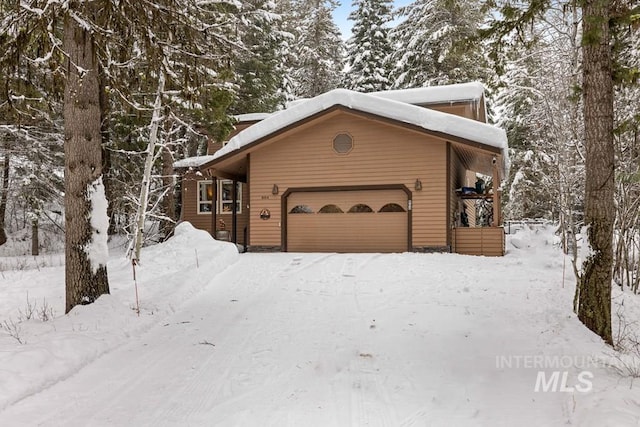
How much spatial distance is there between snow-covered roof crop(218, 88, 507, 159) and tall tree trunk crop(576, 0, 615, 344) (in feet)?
19.4

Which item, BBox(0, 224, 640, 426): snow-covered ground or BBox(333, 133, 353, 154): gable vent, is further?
BBox(333, 133, 353, 154): gable vent

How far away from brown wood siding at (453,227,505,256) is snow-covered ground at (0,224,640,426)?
3889mm

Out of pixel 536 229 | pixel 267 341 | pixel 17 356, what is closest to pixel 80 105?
pixel 17 356

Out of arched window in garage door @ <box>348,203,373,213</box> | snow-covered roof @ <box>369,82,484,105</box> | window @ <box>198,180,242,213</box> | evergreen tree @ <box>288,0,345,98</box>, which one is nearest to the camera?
arched window in garage door @ <box>348,203,373,213</box>

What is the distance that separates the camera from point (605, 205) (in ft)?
17.0

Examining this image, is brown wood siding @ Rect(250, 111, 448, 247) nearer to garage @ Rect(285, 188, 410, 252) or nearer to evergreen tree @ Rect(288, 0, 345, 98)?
garage @ Rect(285, 188, 410, 252)

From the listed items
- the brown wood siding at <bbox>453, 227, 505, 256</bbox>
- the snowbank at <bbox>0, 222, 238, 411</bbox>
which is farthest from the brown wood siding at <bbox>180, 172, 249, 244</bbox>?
the brown wood siding at <bbox>453, 227, 505, 256</bbox>

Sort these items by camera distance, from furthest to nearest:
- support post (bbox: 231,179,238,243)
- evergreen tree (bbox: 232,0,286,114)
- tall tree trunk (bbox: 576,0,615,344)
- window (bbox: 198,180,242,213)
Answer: evergreen tree (bbox: 232,0,286,114), window (bbox: 198,180,242,213), support post (bbox: 231,179,238,243), tall tree trunk (bbox: 576,0,615,344)

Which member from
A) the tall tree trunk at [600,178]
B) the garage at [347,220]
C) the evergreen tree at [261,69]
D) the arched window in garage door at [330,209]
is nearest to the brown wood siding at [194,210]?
the garage at [347,220]

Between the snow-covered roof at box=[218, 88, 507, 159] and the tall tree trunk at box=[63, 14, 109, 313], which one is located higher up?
the snow-covered roof at box=[218, 88, 507, 159]

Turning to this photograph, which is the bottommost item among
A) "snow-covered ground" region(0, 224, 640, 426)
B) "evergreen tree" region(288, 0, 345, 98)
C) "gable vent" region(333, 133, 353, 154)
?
"snow-covered ground" region(0, 224, 640, 426)

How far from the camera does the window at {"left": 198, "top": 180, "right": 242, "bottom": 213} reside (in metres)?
18.3

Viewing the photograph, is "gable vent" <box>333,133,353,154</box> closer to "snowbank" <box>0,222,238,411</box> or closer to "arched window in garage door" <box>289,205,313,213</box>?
"arched window in garage door" <box>289,205,313,213</box>

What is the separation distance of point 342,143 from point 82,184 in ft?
27.9
